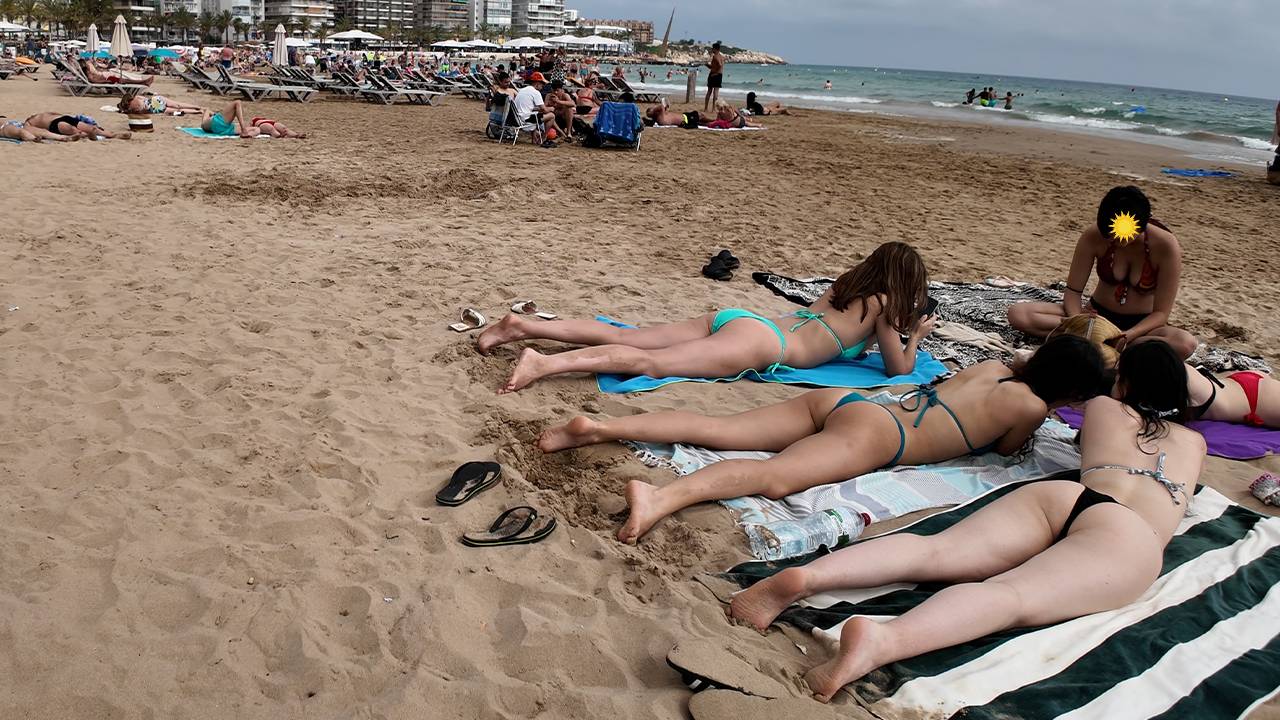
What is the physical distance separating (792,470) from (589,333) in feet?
5.22

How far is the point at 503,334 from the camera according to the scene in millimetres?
4039

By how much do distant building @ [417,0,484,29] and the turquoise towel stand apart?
134m

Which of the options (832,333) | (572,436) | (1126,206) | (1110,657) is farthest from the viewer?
(1126,206)

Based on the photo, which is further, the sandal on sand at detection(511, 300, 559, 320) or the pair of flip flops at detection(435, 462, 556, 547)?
the sandal on sand at detection(511, 300, 559, 320)

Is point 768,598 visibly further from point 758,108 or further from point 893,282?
point 758,108

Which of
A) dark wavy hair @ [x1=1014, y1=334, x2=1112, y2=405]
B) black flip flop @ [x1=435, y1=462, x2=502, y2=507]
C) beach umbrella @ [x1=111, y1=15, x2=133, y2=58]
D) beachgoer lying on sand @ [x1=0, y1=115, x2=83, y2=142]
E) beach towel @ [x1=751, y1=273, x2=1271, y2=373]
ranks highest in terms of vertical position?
beach umbrella @ [x1=111, y1=15, x2=133, y2=58]

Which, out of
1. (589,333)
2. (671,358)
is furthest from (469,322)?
(671,358)

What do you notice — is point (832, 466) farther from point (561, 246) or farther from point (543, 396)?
point (561, 246)

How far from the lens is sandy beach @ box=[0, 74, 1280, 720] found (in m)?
1.99

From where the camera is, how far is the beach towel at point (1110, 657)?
1.95 m

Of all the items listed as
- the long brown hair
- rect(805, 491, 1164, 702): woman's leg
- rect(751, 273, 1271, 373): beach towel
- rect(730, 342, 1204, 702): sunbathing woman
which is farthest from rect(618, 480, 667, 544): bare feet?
rect(751, 273, 1271, 373): beach towel

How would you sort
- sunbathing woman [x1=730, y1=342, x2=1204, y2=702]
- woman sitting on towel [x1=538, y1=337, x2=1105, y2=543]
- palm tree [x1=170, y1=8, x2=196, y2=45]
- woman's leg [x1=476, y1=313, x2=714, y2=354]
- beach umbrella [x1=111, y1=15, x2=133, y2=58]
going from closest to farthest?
sunbathing woman [x1=730, y1=342, x2=1204, y2=702]
woman sitting on towel [x1=538, y1=337, x2=1105, y2=543]
woman's leg [x1=476, y1=313, x2=714, y2=354]
beach umbrella [x1=111, y1=15, x2=133, y2=58]
palm tree [x1=170, y1=8, x2=196, y2=45]

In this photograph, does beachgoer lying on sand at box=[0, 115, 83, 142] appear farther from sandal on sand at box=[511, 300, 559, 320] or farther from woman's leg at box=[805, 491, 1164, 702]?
woman's leg at box=[805, 491, 1164, 702]

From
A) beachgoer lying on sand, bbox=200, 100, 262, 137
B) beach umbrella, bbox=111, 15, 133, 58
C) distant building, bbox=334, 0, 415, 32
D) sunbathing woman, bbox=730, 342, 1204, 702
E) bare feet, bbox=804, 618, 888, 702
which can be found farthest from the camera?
distant building, bbox=334, 0, 415, 32
